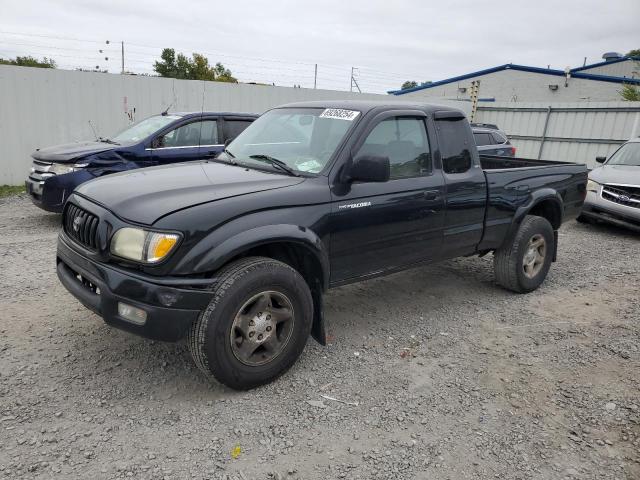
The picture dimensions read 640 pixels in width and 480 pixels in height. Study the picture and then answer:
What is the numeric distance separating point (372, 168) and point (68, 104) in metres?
9.89

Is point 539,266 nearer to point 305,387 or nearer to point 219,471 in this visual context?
point 305,387

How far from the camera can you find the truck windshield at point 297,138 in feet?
11.8

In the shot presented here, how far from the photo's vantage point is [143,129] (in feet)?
25.3

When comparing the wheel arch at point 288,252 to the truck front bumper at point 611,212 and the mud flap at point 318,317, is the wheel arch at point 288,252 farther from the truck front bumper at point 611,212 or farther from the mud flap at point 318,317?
the truck front bumper at point 611,212

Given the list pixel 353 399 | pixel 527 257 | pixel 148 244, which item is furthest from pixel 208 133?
pixel 353 399

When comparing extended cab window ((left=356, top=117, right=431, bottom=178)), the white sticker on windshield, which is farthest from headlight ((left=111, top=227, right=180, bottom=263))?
the white sticker on windshield

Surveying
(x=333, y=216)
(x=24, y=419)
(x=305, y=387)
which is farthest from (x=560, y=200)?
(x=24, y=419)

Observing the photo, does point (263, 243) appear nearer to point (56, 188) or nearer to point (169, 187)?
point (169, 187)

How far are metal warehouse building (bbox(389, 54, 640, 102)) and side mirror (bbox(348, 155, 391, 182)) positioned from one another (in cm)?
2310

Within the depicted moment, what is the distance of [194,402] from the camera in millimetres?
3033

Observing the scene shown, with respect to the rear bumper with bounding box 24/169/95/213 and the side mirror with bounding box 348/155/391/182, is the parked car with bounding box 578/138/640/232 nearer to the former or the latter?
the side mirror with bounding box 348/155/391/182

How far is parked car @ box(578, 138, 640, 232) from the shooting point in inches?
312

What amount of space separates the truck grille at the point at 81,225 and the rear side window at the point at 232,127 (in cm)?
483

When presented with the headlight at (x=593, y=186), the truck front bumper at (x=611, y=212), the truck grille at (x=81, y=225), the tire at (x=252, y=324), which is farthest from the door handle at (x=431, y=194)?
the headlight at (x=593, y=186)
